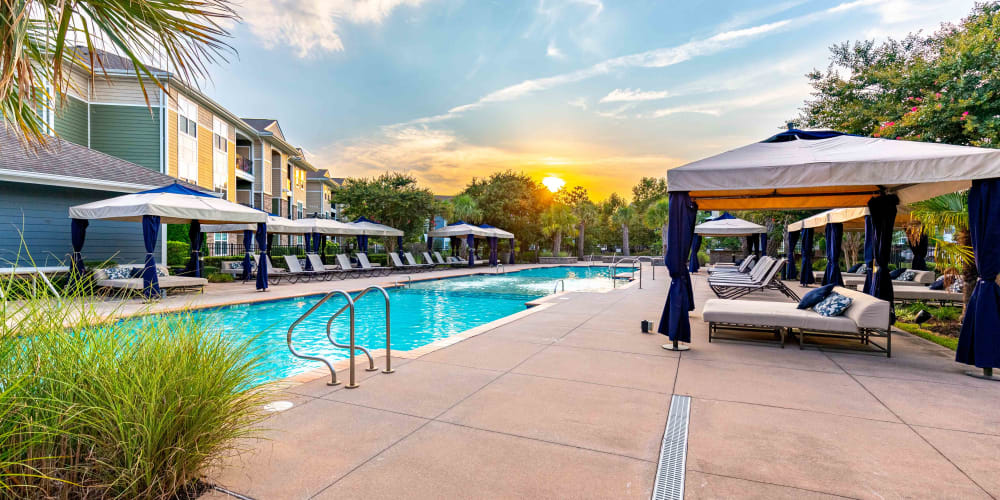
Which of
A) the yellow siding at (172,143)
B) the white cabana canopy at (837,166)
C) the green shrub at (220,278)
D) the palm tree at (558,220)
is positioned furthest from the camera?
the palm tree at (558,220)

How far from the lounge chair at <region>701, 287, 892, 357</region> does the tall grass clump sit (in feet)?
18.5

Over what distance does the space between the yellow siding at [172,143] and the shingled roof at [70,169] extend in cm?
388

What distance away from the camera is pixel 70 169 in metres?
10.9

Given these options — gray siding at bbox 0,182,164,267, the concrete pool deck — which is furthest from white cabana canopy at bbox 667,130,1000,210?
gray siding at bbox 0,182,164,267

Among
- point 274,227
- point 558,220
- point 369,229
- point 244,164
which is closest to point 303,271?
point 274,227

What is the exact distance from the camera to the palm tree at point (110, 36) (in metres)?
2.27

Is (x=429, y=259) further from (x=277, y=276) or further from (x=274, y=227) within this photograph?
(x=277, y=276)

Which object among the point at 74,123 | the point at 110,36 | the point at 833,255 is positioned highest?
the point at 74,123

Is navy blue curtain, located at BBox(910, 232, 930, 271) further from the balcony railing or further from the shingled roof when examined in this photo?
the balcony railing

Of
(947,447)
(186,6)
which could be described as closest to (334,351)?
(186,6)

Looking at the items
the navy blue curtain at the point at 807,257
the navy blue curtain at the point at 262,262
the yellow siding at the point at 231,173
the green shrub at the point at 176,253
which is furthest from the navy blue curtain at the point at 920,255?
the yellow siding at the point at 231,173

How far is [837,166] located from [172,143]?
20.7 metres

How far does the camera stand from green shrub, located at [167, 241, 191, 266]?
51.1 feet

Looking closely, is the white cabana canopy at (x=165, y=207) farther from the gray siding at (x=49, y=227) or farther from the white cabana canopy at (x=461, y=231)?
the white cabana canopy at (x=461, y=231)
